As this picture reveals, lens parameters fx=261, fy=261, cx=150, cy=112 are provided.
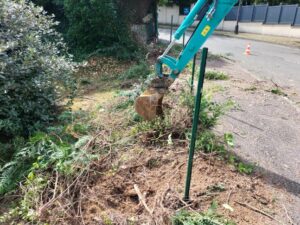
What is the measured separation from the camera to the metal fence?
1967 cm

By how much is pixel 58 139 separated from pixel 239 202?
8.14 ft

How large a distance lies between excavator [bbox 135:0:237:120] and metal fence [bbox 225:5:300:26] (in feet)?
63.9

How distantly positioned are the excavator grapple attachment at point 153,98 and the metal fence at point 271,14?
19.7m

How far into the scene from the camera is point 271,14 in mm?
22000

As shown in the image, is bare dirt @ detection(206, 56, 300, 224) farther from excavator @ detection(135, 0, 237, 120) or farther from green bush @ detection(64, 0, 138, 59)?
green bush @ detection(64, 0, 138, 59)

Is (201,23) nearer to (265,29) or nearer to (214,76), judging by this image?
(214,76)

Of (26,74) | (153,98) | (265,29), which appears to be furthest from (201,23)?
(265,29)

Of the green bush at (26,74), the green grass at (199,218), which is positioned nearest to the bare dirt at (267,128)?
the green grass at (199,218)

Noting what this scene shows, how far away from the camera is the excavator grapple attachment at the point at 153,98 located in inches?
149

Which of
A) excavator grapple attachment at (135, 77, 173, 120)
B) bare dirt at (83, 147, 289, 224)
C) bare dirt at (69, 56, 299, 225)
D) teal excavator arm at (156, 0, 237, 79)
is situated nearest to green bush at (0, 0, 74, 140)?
bare dirt at (69, 56, 299, 225)

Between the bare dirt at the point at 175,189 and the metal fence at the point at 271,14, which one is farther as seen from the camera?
the metal fence at the point at 271,14

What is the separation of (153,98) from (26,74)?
2.15 meters

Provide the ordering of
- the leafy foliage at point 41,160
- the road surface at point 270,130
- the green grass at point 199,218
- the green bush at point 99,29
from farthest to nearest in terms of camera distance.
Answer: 1. the green bush at point 99,29
2. the road surface at point 270,130
3. the leafy foliage at point 41,160
4. the green grass at point 199,218

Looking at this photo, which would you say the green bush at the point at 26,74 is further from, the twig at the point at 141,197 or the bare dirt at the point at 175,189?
the twig at the point at 141,197
